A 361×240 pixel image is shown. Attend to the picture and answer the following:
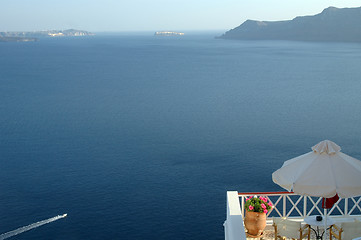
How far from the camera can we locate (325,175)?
7.91 m

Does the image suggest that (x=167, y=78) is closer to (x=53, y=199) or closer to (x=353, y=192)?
(x=53, y=199)

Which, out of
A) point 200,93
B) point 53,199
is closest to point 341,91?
point 200,93

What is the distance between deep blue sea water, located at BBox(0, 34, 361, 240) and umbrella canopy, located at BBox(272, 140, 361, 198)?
839 inches

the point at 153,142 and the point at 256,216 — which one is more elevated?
the point at 256,216

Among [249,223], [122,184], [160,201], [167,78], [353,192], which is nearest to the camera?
[353,192]

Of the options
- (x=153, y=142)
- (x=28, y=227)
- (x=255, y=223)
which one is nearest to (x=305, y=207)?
(x=255, y=223)

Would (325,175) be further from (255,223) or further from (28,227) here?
(28,227)

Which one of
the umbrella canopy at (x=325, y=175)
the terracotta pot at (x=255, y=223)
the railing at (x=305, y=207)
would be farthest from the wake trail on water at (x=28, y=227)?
the umbrella canopy at (x=325, y=175)

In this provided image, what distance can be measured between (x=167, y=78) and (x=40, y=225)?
6777 centimetres

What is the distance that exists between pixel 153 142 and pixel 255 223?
1538 inches

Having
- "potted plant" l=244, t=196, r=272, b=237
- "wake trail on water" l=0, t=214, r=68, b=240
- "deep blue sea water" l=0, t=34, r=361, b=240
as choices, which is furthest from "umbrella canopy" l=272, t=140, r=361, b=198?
"wake trail on water" l=0, t=214, r=68, b=240

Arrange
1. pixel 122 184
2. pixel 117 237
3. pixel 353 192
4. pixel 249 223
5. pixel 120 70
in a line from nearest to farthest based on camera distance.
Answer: pixel 353 192, pixel 249 223, pixel 117 237, pixel 122 184, pixel 120 70

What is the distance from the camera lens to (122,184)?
37062 mm

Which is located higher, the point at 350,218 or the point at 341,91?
the point at 350,218
